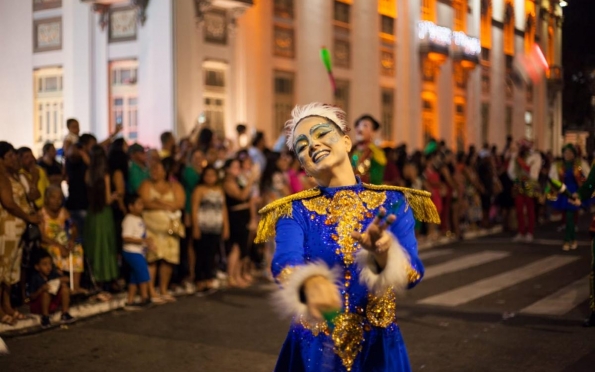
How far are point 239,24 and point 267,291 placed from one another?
10357mm

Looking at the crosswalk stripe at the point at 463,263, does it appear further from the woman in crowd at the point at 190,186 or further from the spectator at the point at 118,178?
the spectator at the point at 118,178

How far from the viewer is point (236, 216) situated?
486 inches

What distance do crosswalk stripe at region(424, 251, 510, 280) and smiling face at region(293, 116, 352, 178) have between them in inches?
359

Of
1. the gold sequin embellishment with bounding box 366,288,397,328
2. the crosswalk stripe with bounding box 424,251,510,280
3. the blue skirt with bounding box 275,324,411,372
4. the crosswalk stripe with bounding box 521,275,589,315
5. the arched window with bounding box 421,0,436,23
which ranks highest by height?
the arched window with bounding box 421,0,436,23

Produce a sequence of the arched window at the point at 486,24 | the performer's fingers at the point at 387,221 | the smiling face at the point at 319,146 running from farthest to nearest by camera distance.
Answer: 1. the arched window at the point at 486,24
2. the smiling face at the point at 319,146
3. the performer's fingers at the point at 387,221

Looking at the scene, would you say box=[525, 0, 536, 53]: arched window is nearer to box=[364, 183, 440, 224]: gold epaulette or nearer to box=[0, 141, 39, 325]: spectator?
box=[0, 141, 39, 325]: spectator

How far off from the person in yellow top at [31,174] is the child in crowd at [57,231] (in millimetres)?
378

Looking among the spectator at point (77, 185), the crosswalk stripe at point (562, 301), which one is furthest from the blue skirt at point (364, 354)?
the spectator at point (77, 185)

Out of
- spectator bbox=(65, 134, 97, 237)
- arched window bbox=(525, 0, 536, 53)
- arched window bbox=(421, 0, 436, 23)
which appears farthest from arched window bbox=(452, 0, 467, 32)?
spectator bbox=(65, 134, 97, 237)

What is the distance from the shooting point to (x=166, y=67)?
18703 millimetres

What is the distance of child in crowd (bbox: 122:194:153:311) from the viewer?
1060cm

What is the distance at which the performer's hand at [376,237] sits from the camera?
3.32m

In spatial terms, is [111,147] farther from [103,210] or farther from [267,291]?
[267,291]

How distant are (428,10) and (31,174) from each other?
24.4 m
